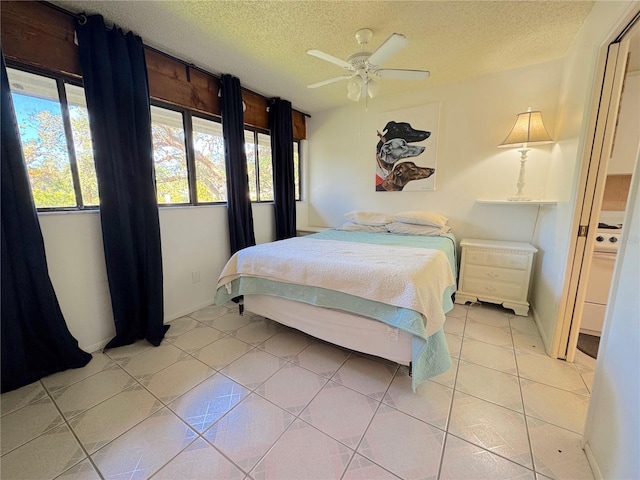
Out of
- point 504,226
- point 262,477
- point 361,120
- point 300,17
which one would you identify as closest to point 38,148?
point 300,17

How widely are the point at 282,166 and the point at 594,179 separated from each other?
120 inches

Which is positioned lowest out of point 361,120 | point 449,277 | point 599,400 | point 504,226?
point 599,400

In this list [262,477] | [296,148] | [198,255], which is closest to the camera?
[262,477]

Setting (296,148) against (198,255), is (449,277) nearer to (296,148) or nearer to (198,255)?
(198,255)

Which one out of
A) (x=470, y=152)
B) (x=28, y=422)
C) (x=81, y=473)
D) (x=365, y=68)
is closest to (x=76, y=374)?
(x=28, y=422)

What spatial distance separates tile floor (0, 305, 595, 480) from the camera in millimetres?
1132

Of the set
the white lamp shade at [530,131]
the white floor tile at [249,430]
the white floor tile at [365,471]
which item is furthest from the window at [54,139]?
the white lamp shade at [530,131]

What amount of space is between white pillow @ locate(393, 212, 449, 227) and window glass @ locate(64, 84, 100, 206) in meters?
2.91

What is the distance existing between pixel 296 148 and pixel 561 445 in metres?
4.11

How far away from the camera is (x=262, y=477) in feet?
3.57

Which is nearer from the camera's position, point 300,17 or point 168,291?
point 300,17

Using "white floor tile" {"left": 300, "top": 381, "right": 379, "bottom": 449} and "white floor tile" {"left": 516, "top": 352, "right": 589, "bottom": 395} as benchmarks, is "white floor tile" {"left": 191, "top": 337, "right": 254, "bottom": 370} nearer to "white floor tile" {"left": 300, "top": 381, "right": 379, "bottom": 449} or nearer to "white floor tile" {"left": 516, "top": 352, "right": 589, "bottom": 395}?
"white floor tile" {"left": 300, "top": 381, "right": 379, "bottom": 449}

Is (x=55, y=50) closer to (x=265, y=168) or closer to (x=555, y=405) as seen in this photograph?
(x=265, y=168)

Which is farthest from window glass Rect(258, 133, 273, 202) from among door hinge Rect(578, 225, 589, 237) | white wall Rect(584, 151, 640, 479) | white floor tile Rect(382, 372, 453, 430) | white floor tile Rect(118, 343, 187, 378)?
white wall Rect(584, 151, 640, 479)
